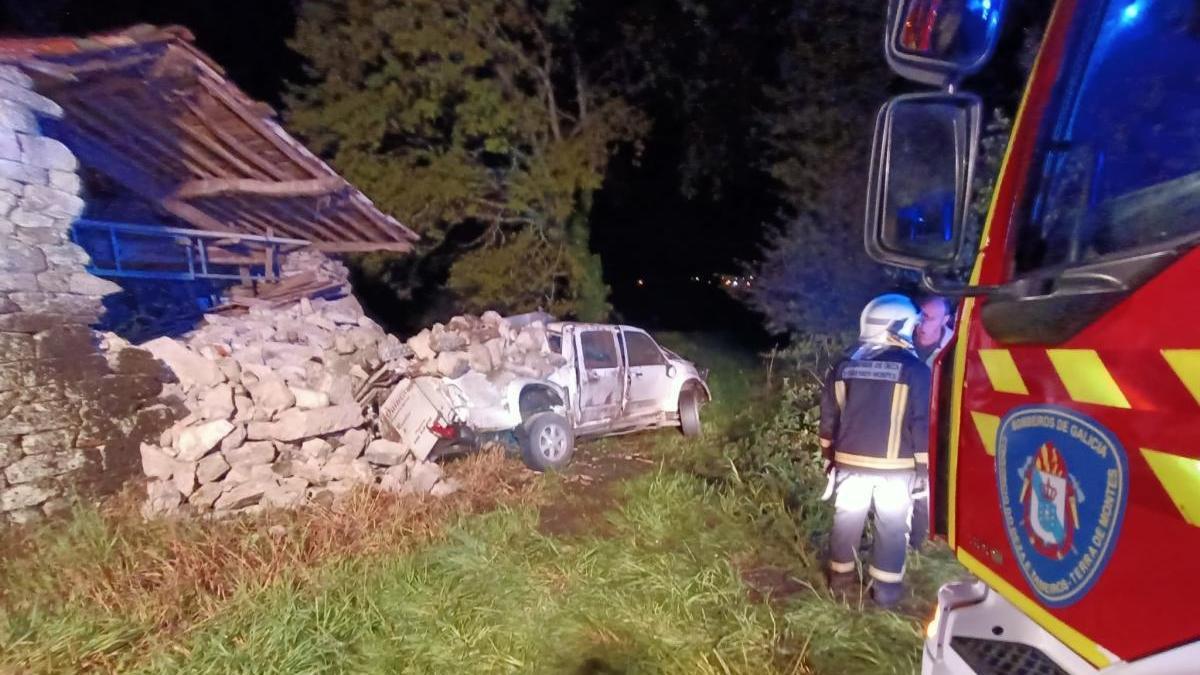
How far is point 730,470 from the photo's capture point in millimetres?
6543

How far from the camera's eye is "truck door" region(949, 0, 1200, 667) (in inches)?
50.6

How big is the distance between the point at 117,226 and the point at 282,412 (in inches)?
98.8

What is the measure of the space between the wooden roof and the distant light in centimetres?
596

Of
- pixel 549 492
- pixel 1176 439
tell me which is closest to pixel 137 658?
pixel 549 492

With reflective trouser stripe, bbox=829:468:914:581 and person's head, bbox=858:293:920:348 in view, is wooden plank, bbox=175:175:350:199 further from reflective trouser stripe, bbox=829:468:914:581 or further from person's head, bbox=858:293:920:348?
reflective trouser stripe, bbox=829:468:914:581

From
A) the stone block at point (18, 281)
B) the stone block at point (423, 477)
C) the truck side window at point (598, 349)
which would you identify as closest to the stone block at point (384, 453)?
the stone block at point (423, 477)

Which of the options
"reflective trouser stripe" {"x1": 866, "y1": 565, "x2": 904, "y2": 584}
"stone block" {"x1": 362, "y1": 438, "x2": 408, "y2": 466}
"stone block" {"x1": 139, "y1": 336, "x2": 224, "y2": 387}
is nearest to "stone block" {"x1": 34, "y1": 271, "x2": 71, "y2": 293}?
"stone block" {"x1": 139, "y1": 336, "x2": 224, "y2": 387}

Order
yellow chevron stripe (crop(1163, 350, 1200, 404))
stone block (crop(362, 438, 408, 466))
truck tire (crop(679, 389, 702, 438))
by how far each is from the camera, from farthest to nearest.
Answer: truck tire (crop(679, 389, 702, 438)), stone block (crop(362, 438, 408, 466)), yellow chevron stripe (crop(1163, 350, 1200, 404))

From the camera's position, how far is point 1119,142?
1.59m

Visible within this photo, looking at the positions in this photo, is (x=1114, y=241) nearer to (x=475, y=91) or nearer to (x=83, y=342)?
(x=83, y=342)

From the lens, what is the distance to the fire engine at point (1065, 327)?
51.1 inches

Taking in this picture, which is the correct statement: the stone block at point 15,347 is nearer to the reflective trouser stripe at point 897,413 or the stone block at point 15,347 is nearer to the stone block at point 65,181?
the stone block at point 65,181

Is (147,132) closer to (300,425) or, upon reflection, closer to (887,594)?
(300,425)

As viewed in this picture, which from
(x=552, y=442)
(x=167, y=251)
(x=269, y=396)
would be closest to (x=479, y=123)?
(x=167, y=251)
